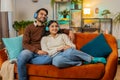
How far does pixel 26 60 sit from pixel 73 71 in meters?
0.67

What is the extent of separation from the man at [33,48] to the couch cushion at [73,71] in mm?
112

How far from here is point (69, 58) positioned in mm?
2924

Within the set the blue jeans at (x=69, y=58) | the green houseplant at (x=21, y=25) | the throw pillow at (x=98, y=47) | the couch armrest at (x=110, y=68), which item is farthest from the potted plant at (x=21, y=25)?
the couch armrest at (x=110, y=68)

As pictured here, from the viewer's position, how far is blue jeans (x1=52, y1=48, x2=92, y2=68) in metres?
2.87

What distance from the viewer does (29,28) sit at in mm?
3336

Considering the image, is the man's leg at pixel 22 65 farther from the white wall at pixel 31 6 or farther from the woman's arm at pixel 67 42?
the white wall at pixel 31 6

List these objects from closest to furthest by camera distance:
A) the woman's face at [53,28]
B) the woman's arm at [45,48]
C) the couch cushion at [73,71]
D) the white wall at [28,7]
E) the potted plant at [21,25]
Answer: the couch cushion at [73,71]
the woman's arm at [45,48]
the woman's face at [53,28]
the potted plant at [21,25]
the white wall at [28,7]

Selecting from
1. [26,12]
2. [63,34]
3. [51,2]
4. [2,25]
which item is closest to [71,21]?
[51,2]

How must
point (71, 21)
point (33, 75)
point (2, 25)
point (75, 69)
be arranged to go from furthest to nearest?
point (71, 21), point (2, 25), point (33, 75), point (75, 69)

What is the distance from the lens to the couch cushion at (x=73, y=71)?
9.30 feet

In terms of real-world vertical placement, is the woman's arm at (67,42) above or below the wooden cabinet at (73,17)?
below

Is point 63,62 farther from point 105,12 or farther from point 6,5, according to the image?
point 105,12

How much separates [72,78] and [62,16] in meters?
2.81

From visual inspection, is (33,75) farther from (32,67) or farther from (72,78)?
(72,78)
